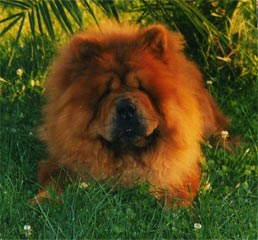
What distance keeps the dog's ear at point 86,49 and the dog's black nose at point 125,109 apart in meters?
0.41

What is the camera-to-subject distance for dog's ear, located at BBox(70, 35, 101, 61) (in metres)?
4.10

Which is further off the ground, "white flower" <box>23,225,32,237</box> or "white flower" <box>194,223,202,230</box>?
"white flower" <box>23,225,32,237</box>

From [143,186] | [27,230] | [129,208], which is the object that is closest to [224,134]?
[143,186]

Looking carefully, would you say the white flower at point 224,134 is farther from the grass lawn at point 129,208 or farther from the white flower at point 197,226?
the white flower at point 197,226

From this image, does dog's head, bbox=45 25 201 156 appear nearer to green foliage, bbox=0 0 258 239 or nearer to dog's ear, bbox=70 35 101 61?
dog's ear, bbox=70 35 101 61

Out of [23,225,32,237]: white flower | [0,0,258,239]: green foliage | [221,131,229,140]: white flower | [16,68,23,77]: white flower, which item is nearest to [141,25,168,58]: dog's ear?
[0,0,258,239]: green foliage

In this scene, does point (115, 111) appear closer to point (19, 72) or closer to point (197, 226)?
point (197, 226)

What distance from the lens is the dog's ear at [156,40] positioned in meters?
4.14

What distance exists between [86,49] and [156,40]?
16.7 inches

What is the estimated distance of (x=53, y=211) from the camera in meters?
3.81

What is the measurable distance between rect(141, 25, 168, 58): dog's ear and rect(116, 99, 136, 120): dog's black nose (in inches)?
18.4

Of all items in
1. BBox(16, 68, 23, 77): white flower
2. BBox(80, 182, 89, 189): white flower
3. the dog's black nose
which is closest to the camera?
the dog's black nose

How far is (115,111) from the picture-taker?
3881 mm

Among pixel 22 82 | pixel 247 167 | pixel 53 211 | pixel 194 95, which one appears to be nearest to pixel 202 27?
pixel 194 95
